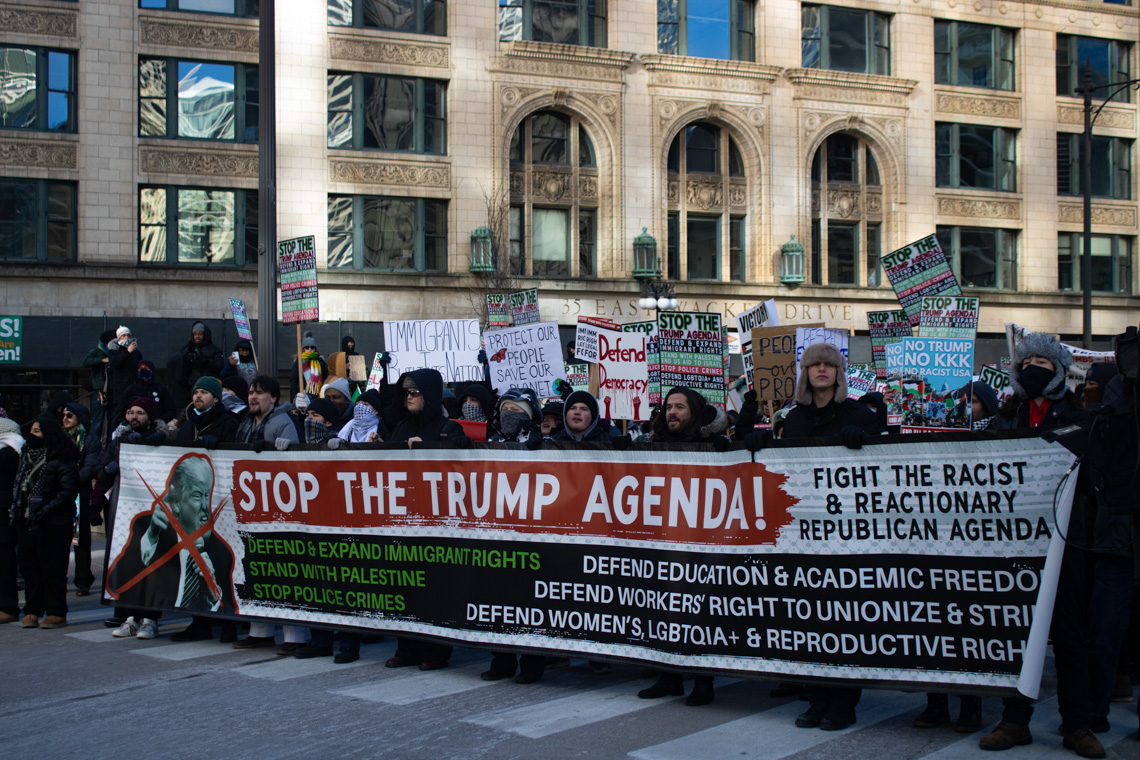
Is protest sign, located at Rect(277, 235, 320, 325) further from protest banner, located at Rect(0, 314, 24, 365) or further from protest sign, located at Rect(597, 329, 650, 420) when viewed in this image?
protest banner, located at Rect(0, 314, 24, 365)

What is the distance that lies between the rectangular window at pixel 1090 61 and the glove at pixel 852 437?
3456cm

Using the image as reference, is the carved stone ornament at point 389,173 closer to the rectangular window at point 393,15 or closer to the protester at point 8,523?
the rectangular window at point 393,15

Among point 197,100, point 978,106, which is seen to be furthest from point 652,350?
point 978,106

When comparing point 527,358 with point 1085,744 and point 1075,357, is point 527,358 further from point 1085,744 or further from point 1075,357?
point 1085,744

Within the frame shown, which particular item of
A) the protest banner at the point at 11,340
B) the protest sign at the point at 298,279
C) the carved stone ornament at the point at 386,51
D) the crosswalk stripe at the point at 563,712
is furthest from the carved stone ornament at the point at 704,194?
the crosswalk stripe at the point at 563,712

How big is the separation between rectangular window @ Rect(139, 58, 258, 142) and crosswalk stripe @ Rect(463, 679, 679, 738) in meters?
24.1

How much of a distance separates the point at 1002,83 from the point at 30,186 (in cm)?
2878

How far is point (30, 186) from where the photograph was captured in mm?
26328

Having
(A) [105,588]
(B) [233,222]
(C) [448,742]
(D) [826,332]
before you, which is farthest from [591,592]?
(B) [233,222]

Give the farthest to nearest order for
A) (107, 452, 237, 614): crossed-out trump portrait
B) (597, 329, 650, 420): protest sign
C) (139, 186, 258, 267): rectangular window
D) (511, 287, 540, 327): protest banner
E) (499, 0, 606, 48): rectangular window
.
→ 1. (499, 0, 606, 48): rectangular window
2. (139, 186, 258, 267): rectangular window
3. (511, 287, 540, 327): protest banner
4. (597, 329, 650, 420): protest sign
5. (107, 452, 237, 614): crossed-out trump portrait

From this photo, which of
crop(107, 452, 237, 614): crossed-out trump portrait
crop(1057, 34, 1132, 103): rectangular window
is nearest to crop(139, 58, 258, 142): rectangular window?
crop(107, 452, 237, 614): crossed-out trump portrait

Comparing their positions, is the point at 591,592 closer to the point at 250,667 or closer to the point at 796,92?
the point at 250,667

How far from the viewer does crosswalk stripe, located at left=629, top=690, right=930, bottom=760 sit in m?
5.48

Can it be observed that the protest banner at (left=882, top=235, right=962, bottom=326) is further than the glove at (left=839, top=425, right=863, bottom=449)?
Yes
